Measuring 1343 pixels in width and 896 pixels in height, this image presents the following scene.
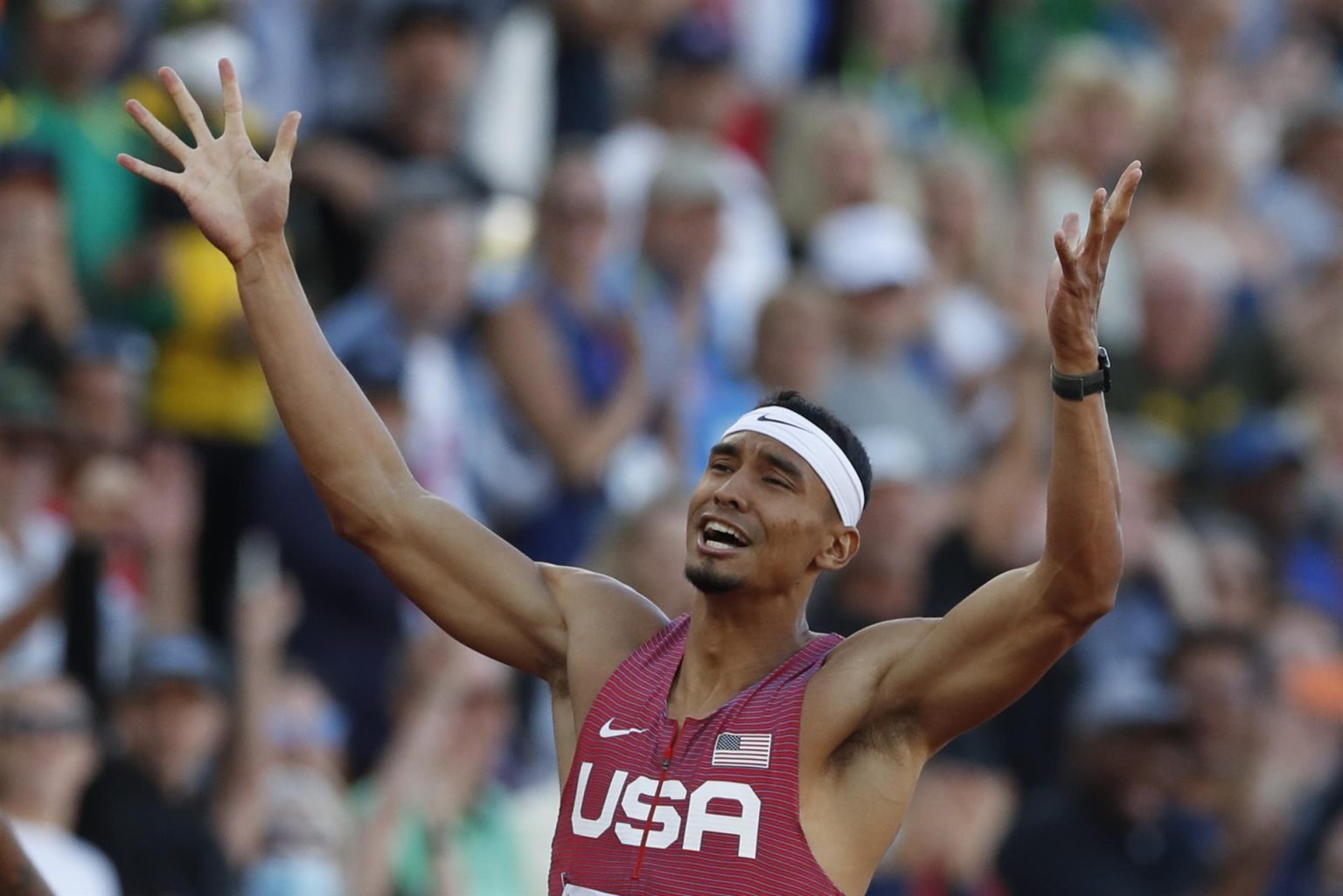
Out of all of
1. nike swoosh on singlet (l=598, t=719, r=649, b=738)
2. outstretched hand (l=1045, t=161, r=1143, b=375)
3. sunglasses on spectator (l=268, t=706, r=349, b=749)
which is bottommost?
nike swoosh on singlet (l=598, t=719, r=649, b=738)

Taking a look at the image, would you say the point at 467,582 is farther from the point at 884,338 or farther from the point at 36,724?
the point at 884,338

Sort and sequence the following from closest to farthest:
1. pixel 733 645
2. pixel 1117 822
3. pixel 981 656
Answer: pixel 981 656, pixel 733 645, pixel 1117 822

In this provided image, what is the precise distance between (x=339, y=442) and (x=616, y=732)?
39.0 inches

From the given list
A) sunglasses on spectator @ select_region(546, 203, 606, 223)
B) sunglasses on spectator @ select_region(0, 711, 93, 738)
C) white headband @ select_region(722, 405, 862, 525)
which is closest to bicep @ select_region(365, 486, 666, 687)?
white headband @ select_region(722, 405, 862, 525)

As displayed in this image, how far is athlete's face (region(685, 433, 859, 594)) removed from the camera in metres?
5.77

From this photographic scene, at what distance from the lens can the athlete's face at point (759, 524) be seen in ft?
18.9

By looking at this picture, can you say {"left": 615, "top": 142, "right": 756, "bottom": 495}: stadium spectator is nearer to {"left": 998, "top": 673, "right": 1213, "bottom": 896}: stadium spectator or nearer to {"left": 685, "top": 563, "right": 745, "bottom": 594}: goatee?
{"left": 998, "top": 673, "right": 1213, "bottom": 896}: stadium spectator

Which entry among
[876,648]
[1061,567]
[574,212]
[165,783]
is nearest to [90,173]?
[574,212]

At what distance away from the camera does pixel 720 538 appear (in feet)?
19.1

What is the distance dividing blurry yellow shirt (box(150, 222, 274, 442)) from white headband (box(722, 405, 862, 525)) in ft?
14.7

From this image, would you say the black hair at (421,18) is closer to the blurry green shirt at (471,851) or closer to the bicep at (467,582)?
the blurry green shirt at (471,851)

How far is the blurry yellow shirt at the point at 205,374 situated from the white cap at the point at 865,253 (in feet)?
9.87

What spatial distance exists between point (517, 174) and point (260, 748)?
4.09m

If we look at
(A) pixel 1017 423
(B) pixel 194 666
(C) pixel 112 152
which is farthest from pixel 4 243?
(A) pixel 1017 423
